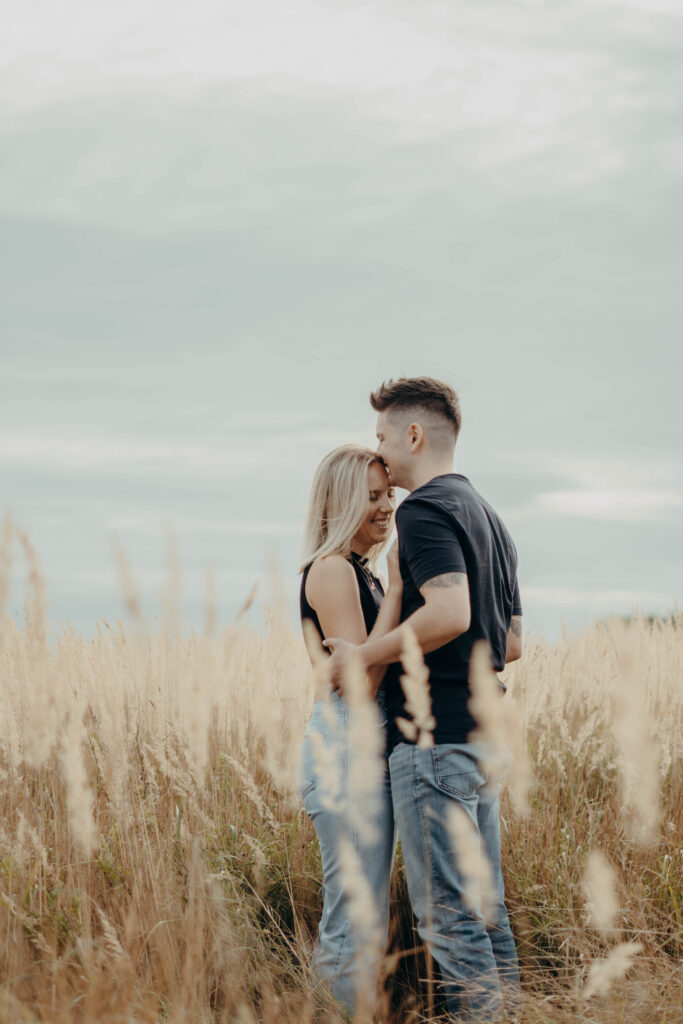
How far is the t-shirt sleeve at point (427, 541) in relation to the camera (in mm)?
2529

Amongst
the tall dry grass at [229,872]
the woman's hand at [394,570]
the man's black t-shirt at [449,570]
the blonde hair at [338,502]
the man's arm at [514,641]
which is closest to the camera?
the tall dry grass at [229,872]

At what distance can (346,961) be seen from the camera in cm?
254

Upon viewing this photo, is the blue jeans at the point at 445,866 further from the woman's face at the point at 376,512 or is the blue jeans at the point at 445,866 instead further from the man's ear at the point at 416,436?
the man's ear at the point at 416,436

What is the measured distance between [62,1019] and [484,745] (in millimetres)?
1294

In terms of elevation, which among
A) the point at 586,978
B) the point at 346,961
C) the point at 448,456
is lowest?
the point at 586,978

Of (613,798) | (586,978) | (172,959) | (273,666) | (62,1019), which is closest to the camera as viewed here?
(62,1019)

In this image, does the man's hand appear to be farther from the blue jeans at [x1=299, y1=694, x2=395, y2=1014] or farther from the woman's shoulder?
the woman's shoulder

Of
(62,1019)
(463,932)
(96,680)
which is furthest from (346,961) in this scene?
(96,680)

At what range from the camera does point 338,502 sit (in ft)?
9.54

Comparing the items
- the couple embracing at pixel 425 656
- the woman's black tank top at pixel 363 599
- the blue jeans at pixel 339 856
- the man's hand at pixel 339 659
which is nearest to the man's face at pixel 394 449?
the couple embracing at pixel 425 656

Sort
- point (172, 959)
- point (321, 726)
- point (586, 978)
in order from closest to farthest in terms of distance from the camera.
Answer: point (172, 959)
point (321, 726)
point (586, 978)

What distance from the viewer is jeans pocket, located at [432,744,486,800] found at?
247 cm

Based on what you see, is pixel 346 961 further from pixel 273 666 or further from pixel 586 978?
pixel 273 666

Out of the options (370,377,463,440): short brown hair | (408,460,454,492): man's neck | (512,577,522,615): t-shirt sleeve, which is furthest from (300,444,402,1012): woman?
(512,577,522,615): t-shirt sleeve
